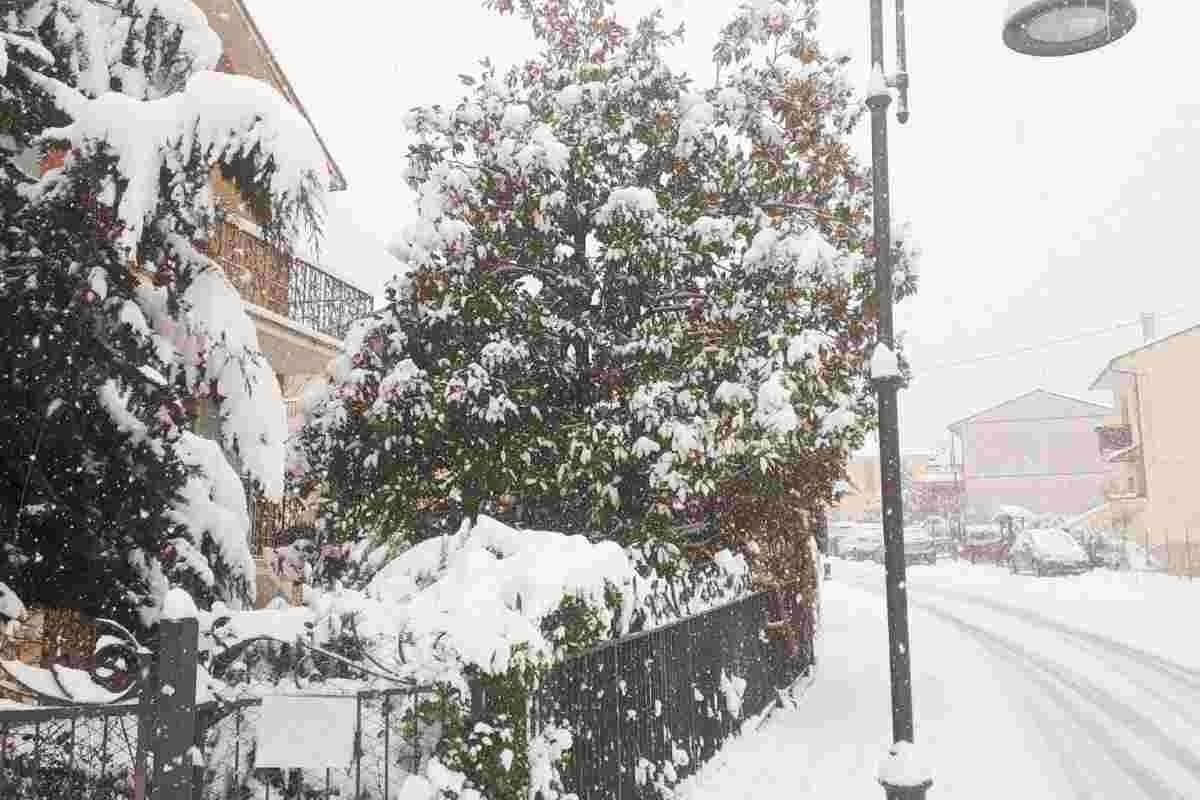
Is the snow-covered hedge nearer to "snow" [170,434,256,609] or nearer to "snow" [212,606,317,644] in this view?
"snow" [212,606,317,644]

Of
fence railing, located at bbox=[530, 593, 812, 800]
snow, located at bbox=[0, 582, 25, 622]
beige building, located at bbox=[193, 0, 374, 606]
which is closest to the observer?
snow, located at bbox=[0, 582, 25, 622]

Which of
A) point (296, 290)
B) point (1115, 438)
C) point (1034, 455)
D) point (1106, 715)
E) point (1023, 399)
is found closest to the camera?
point (1106, 715)

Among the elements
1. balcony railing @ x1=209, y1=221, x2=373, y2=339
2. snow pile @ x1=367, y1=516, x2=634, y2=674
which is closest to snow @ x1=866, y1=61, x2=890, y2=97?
snow pile @ x1=367, y1=516, x2=634, y2=674

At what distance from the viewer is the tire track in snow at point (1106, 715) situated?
27.9 feet

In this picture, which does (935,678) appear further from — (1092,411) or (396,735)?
(1092,411)

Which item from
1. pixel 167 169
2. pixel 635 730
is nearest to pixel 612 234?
pixel 635 730

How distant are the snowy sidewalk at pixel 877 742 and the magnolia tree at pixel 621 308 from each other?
7.14 feet

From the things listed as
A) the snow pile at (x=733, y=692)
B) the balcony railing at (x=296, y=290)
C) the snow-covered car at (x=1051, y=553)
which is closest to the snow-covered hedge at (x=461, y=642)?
the snow pile at (x=733, y=692)

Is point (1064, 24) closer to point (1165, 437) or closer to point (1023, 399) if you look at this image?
point (1165, 437)

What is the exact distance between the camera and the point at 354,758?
3.99 m

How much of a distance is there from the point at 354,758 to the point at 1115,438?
44.9 meters

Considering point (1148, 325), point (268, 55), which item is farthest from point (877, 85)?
point (1148, 325)

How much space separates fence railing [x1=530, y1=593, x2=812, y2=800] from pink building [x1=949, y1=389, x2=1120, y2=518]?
63.8m

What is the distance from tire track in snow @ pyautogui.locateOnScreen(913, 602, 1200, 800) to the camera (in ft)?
27.9
